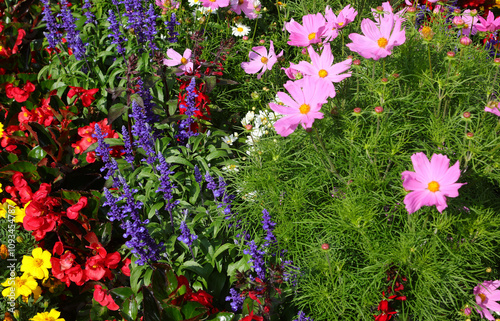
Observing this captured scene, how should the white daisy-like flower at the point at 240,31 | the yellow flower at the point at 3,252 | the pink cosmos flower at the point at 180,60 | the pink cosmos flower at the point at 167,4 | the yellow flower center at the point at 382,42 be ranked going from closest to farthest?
the yellow flower center at the point at 382,42, the yellow flower at the point at 3,252, the pink cosmos flower at the point at 180,60, the pink cosmos flower at the point at 167,4, the white daisy-like flower at the point at 240,31

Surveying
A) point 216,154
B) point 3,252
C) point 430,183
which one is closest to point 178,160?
point 216,154

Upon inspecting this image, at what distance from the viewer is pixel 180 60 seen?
2.45 m

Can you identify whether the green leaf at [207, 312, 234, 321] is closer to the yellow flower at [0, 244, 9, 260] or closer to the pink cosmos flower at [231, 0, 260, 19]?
the yellow flower at [0, 244, 9, 260]

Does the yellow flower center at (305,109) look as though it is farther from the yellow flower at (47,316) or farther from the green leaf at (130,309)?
the yellow flower at (47,316)

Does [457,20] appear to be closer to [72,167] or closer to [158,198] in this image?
[158,198]

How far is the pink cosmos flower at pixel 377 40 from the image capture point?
1549mm

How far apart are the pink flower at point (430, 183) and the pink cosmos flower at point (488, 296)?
663 mm

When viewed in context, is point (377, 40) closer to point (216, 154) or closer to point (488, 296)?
point (216, 154)

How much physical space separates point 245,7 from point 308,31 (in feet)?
3.69

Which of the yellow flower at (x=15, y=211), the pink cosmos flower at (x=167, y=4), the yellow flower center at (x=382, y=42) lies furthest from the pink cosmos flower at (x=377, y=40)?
the yellow flower at (x=15, y=211)

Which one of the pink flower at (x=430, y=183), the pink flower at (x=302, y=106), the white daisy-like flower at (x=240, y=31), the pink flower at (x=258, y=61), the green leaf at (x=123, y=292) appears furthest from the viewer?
the white daisy-like flower at (x=240, y=31)

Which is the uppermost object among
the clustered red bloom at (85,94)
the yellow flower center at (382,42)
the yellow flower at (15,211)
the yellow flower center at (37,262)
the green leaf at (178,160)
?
the yellow flower center at (382,42)

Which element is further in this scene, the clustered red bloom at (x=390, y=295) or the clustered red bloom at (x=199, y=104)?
the clustered red bloom at (x=199, y=104)

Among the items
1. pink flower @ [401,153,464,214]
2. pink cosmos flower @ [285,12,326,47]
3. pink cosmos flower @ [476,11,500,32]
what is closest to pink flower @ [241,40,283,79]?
pink cosmos flower @ [285,12,326,47]
